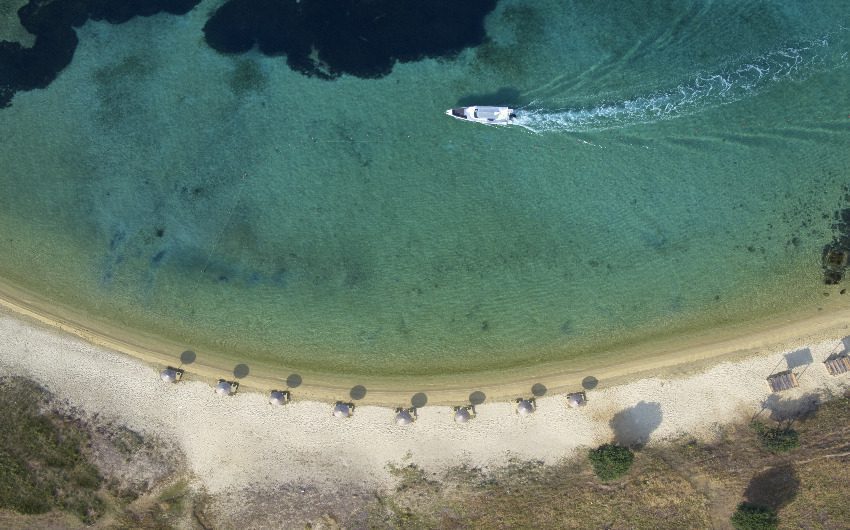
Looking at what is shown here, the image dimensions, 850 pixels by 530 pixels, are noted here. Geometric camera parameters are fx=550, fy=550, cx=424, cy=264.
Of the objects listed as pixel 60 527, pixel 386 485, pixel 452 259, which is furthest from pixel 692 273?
pixel 60 527

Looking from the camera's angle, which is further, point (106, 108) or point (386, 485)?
point (106, 108)

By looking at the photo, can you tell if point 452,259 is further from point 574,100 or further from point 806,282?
point 806,282

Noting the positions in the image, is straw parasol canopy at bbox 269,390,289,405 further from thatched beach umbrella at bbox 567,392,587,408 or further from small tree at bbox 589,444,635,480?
small tree at bbox 589,444,635,480

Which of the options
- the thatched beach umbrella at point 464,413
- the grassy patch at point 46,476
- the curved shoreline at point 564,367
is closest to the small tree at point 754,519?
the curved shoreline at point 564,367

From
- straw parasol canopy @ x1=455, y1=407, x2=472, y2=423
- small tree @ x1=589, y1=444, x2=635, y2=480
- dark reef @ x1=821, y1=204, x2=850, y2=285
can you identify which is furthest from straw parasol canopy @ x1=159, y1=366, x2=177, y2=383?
dark reef @ x1=821, y1=204, x2=850, y2=285

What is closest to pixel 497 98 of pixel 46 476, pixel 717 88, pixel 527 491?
pixel 717 88
